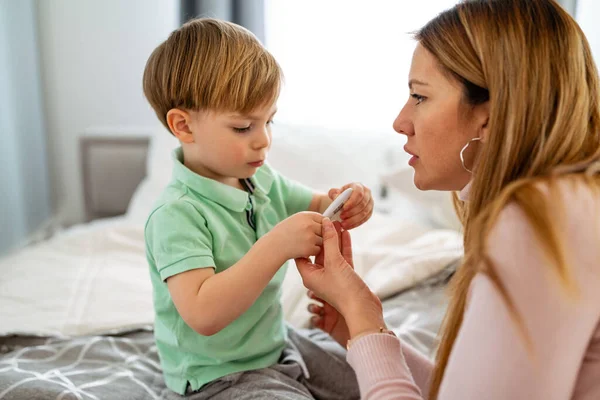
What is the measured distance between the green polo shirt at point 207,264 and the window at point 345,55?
1783mm

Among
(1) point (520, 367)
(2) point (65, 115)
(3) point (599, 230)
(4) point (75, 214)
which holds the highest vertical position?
(3) point (599, 230)

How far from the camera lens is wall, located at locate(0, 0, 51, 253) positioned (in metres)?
2.86

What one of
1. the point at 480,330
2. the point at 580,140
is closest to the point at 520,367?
the point at 480,330

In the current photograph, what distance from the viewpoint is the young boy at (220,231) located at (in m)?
0.96

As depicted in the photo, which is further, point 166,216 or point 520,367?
point 166,216

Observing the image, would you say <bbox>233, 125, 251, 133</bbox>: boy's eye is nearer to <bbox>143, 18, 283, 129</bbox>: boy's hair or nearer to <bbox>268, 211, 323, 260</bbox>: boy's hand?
<bbox>143, 18, 283, 129</bbox>: boy's hair

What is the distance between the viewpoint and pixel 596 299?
689mm

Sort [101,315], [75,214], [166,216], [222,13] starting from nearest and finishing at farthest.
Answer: [166,216]
[101,315]
[222,13]
[75,214]

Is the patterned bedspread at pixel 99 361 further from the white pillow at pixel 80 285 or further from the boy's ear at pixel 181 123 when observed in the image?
the boy's ear at pixel 181 123

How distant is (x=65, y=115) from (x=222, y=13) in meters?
1.18

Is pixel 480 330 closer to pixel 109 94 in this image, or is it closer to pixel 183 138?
pixel 183 138

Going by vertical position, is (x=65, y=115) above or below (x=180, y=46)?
below

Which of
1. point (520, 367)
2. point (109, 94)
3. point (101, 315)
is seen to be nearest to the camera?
point (520, 367)

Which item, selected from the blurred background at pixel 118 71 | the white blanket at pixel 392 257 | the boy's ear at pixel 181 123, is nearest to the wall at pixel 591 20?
the blurred background at pixel 118 71
